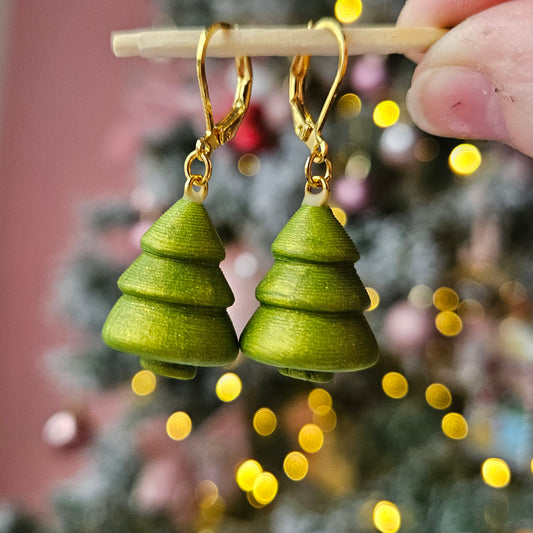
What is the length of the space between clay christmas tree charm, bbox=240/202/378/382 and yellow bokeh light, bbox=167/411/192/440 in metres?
0.40

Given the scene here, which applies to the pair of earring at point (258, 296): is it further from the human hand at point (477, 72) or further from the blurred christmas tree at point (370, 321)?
the blurred christmas tree at point (370, 321)

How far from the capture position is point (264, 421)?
0.89 metres

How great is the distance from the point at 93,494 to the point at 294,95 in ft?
1.90

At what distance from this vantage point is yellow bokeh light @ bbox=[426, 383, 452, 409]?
2.61 ft

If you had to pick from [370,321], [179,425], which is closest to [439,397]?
[370,321]

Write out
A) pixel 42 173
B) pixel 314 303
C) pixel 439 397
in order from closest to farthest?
pixel 314 303
pixel 439 397
pixel 42 173

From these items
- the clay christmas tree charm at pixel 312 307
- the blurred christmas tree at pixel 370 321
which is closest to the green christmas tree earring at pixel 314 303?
the clay christmas tree charm at pixel 312 307

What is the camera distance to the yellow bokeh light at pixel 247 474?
88 cm

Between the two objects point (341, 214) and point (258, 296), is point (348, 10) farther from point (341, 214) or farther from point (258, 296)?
point (258, 296)

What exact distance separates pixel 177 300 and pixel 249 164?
418mm

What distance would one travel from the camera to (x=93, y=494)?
2.58 ft

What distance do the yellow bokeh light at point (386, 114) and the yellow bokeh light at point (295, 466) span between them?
50 cm

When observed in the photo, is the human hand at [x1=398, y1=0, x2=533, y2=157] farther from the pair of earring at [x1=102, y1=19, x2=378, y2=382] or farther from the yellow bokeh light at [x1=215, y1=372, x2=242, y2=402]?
the yellow bokeh light at [x1=215, y1=372, x2=242, y2=402]

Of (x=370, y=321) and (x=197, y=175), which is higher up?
(x=197, y=175)
